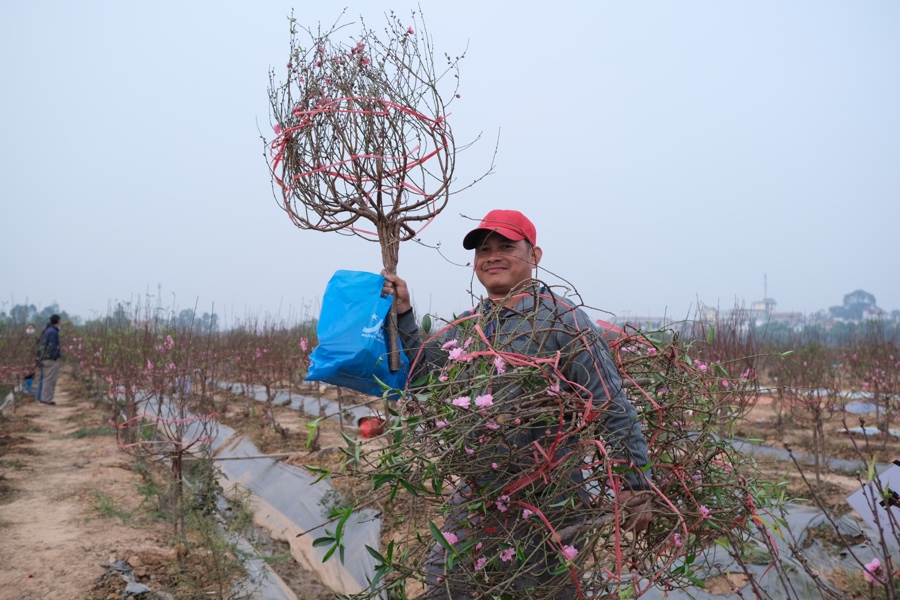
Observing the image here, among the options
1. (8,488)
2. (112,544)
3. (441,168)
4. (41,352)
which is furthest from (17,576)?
(41,352)

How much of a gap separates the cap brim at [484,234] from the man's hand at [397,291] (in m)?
0.24

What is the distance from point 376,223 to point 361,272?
0.22 m

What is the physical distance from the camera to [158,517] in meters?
5.16

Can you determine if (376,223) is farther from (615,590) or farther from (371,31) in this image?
(615,590)

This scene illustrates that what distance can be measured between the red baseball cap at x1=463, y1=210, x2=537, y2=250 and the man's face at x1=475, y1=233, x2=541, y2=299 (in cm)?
3

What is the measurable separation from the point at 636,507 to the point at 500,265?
82 cm

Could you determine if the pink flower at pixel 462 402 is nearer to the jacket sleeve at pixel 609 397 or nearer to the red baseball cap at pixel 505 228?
the jacket sleeve at pixel 609 397

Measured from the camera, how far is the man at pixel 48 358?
37.6 ft

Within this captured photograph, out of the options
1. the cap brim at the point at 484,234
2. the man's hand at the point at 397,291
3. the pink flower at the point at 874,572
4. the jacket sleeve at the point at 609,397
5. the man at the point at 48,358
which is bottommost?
the man at the point at 48,358

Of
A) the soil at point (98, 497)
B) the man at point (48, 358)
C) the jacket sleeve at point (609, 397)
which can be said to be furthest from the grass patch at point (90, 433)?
the jacket sleeve at point (609, 397)

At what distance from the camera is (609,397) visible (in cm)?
157

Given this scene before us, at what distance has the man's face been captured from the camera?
6.73 feet

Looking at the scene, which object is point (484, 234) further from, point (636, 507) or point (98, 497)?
point (98, 497)

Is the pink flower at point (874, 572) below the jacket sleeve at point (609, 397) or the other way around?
below
